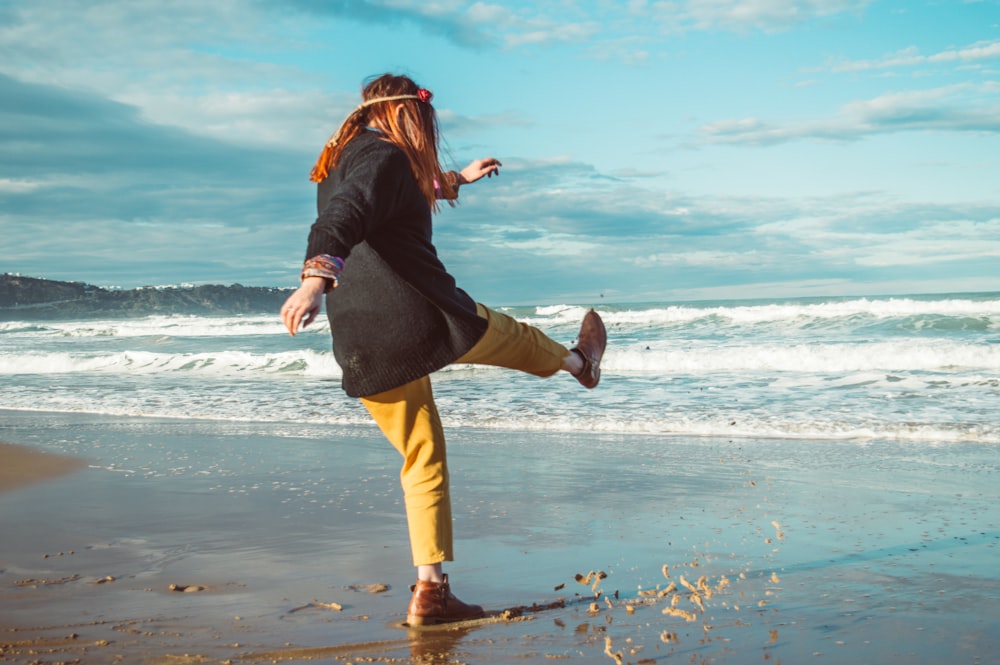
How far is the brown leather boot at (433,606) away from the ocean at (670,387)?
5702 mm

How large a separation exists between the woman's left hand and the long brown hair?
0.57 m

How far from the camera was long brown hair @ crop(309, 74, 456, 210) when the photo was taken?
293 centimetres

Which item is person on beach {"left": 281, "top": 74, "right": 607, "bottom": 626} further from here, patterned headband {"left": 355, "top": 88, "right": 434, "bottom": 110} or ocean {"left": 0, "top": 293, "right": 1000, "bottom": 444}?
ocean {"left": 0, "top": 293, "right": 1000, "bottom": 444}

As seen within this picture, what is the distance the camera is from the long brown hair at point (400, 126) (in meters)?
2.93

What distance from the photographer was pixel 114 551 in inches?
173

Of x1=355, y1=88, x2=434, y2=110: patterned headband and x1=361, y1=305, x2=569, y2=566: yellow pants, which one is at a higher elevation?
x1=355, y1=88, x2=434, y2=110: patterned headband

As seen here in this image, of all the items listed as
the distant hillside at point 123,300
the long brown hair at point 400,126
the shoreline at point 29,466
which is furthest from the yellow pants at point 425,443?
the distant hillside at point 123,300

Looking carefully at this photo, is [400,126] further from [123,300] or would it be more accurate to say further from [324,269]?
[123,300]

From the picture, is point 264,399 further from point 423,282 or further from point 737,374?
point 423,282

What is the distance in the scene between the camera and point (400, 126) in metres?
2.93

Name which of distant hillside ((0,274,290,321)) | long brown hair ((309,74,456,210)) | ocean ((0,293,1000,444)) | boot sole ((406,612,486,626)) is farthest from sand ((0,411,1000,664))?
distant hillside ((0,274,290,321))

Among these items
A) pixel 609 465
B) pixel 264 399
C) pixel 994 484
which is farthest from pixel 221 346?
pixel 994 484

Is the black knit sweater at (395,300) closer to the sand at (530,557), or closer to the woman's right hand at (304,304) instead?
the woman's right hand at (304,304)

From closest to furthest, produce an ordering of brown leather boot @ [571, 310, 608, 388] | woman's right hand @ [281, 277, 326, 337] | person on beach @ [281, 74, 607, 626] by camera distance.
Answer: woman's right hand @ [281, 277, 326, 337]
person on beach @ [281, 74, 607, 626]
brown leather boot @ [571, 310, 608, 388]
